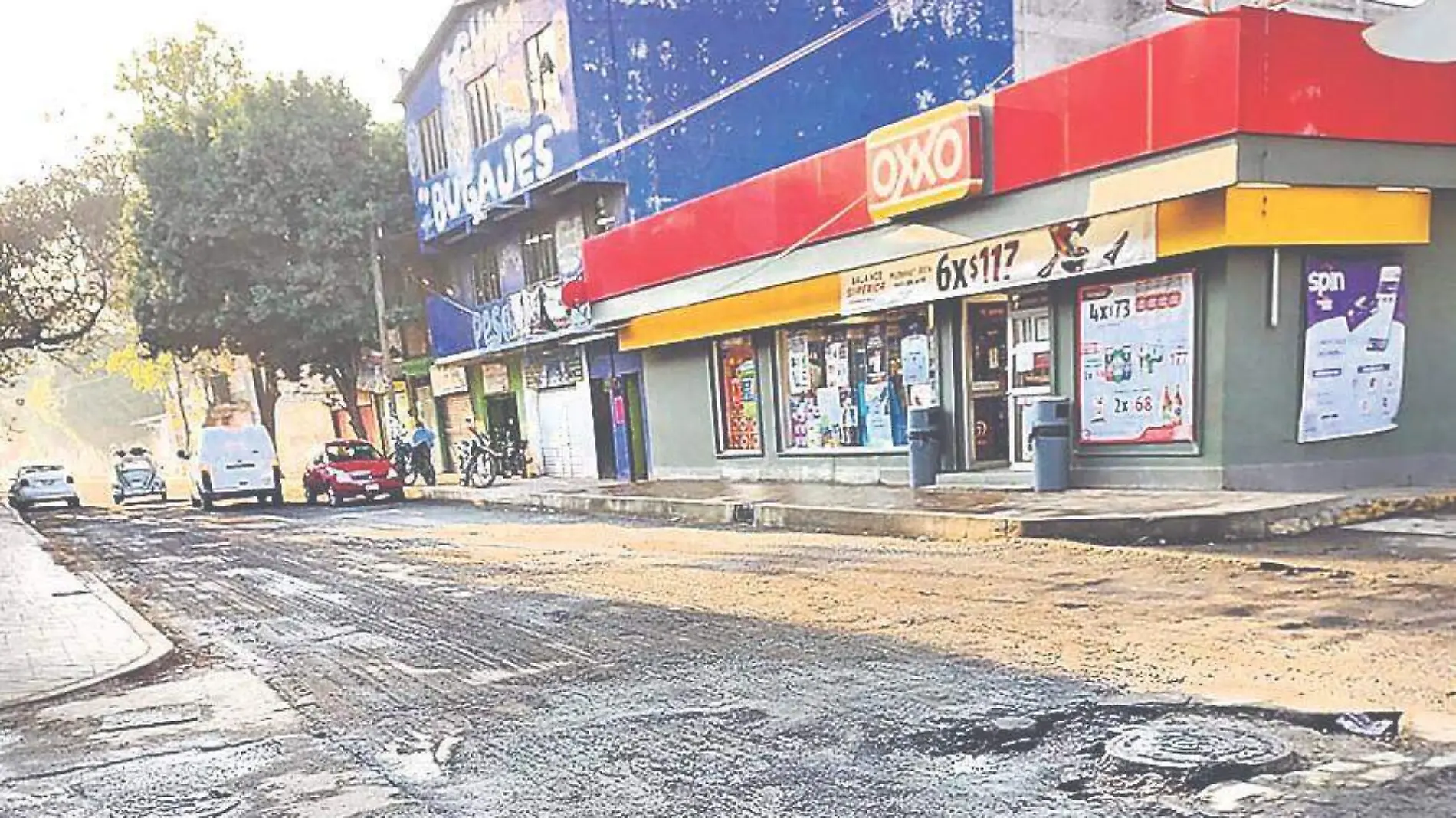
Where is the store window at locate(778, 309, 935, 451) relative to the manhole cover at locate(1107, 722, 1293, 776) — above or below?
above

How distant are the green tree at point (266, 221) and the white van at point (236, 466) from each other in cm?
352

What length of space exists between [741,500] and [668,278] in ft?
17.5

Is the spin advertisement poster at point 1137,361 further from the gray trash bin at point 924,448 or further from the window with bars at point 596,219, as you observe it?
the window with bars at point 596,219

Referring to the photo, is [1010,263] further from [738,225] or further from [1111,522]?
[738,225]

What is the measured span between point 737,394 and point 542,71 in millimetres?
8726

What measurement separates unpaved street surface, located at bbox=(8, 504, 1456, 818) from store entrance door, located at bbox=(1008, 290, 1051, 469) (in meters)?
3.80

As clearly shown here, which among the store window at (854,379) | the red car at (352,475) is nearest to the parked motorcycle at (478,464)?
the red car at (352,475)

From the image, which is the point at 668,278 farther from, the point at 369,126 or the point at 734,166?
the point at 369,126

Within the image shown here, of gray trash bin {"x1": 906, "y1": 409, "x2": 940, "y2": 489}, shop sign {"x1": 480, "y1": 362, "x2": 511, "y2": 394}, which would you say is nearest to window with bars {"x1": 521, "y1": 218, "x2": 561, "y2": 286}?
shop sign {"x1": 480, "y1": 362, "x2": 511, "y2": 394}

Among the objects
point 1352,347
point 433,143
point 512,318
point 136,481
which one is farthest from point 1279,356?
point 136,481

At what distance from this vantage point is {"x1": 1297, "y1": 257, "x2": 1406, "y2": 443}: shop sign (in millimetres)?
10727

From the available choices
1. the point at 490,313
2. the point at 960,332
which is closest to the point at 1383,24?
the point at 960,332

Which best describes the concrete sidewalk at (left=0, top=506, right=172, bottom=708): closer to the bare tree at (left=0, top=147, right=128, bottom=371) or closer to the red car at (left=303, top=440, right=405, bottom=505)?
the red car at (left=303, top=440, right=405, bottom=505)

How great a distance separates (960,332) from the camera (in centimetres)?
1377
